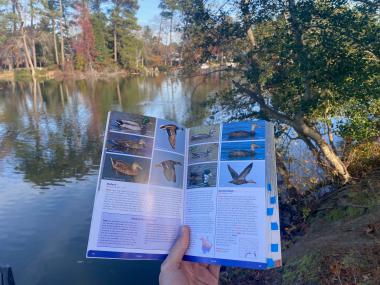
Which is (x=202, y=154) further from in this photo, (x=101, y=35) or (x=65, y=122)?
(x=101, y=35)

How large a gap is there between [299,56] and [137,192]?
350 centimetres

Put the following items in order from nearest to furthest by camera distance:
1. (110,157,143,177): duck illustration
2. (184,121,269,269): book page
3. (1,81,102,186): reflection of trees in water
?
(184,121,269,269): book page
(110,157,143,177): duck illustration
(1,81,102,186): reflection of trees in water

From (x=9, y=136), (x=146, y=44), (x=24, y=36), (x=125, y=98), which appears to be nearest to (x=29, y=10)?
(x=24, y=36)

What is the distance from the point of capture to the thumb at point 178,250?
1562 mm

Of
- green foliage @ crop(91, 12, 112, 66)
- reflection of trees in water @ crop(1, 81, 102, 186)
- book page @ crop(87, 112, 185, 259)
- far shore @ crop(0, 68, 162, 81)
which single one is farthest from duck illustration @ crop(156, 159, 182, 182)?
green foliage @ crop(91, 12, 112, 66)

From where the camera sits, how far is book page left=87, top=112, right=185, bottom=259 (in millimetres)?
1569

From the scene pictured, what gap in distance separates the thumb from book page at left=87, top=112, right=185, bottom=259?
0.04m

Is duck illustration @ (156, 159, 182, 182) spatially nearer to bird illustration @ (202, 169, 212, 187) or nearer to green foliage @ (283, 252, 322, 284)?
bird illustration @ (202, 169, 212, 187)

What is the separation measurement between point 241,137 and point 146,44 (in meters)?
41.2

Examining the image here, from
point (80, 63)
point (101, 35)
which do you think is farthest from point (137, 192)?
point (101, 35)

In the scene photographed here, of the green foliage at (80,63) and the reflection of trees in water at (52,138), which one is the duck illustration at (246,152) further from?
the green foliage at (80,63)

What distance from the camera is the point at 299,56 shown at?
14.7 ft

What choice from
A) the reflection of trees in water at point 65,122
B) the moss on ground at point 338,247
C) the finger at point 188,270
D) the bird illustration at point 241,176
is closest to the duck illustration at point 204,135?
the bird illustration at point 241,176

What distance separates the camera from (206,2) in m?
5.50
